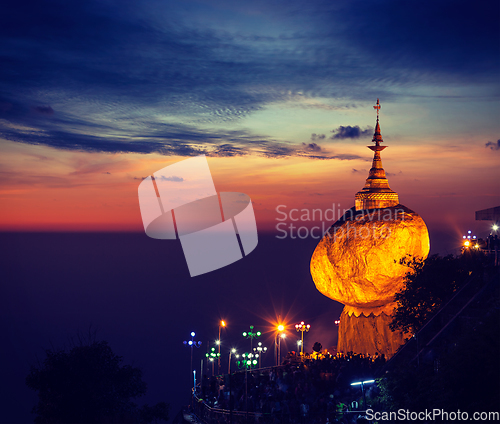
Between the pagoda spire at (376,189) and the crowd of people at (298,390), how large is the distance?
30.1ft

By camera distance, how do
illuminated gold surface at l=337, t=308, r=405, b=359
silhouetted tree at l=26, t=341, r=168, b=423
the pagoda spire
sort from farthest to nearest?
the pagoda spire, illuminated gold surface at l=337, t=308, r=405, b=359, silhouetted tree at l=26, t=341, r=168, b=423

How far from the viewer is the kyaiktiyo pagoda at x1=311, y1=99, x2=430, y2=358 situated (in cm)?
2850

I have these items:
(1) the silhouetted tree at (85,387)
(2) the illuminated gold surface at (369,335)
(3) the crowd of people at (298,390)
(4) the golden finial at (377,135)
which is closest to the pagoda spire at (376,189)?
(4) the golden finial at (377,135)

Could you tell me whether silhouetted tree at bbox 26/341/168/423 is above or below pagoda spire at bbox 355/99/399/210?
below

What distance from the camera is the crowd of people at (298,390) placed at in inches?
781

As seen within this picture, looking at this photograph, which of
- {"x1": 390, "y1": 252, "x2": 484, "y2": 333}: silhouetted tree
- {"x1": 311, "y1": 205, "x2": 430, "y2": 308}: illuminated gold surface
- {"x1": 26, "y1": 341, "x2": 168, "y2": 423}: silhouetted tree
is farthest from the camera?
{"x1": 311, "y1": 205, "x2": 430, "y2": 308}: illuminated gold surface

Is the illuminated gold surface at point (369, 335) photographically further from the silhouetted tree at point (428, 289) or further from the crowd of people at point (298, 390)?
the crowd of people at point (298, 390)

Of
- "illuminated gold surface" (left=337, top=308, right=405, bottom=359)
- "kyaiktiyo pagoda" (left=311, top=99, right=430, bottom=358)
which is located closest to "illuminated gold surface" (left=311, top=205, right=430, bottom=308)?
"kyaiktiyo pagoda" (left=311, top=99, right=430, bottom=358)

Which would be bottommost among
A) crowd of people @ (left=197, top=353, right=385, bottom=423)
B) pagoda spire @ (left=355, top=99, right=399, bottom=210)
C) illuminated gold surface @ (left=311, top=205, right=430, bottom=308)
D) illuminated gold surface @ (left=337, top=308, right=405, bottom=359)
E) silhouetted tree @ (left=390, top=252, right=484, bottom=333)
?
crowd of people @ (left=197, top=353, right=385, bottom=423)

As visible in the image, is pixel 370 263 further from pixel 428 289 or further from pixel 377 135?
pixel 377 135

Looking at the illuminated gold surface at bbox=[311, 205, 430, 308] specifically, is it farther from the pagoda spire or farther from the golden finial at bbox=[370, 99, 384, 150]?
the golden finial at bbox=[370, 99, 384, 150]

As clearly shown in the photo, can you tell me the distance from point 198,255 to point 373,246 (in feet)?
481

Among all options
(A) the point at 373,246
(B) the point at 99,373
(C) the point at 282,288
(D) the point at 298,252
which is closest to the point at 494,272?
(A) the point at 373,246

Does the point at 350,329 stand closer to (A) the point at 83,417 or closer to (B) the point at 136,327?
(A) the point at 83,417
